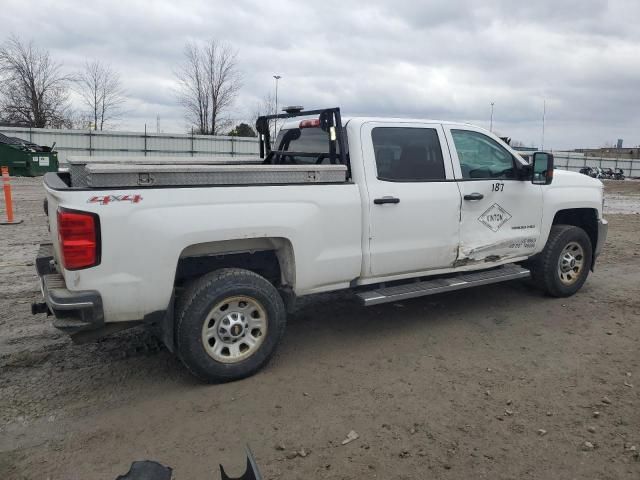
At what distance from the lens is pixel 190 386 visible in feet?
13.3

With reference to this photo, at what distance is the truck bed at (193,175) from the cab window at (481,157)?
1481mm

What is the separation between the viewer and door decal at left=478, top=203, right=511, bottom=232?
536 cm

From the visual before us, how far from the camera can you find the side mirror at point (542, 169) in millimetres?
5523

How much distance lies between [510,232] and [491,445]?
2836 mm

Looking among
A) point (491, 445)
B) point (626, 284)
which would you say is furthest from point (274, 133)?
point (626, 284)

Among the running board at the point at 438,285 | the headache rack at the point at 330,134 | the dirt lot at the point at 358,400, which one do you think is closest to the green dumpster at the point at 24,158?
the dirt lot at the point at 358,400

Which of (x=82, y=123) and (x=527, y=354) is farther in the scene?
(x=82, y=123)

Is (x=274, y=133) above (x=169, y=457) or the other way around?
above

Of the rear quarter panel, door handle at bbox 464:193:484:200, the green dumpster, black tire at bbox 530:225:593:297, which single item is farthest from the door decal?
the green dumpster

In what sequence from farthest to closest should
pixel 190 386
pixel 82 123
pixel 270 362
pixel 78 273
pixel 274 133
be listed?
pixel 82 123
pixel 274 133
pixel 270 362
pixel 190 386
pixel 78 273

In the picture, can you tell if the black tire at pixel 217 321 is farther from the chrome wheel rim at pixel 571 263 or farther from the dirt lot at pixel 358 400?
the chrome wheel rim at pixel 571 263

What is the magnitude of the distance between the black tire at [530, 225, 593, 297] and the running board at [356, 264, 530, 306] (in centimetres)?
39

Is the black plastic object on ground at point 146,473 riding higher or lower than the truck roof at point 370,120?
lower

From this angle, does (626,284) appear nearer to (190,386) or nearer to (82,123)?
(190,386)
